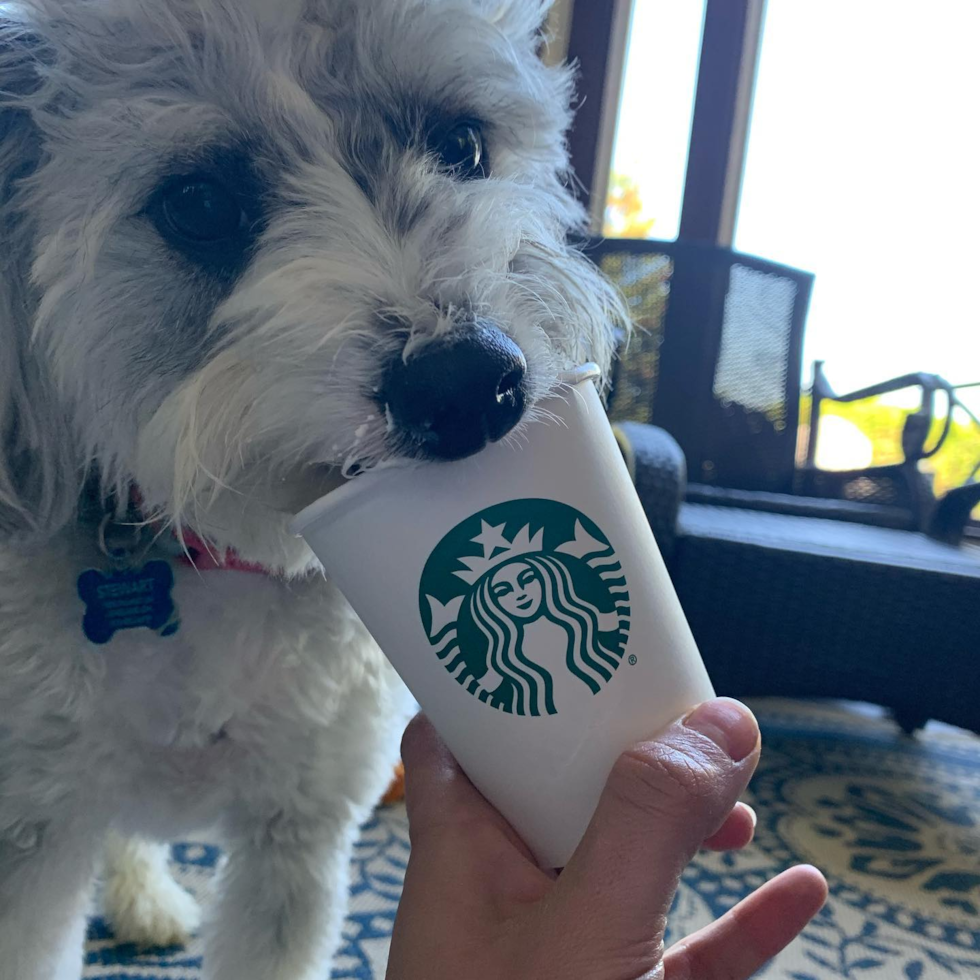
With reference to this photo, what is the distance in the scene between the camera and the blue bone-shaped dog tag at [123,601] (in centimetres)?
76

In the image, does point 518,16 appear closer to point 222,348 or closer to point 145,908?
point 222,348

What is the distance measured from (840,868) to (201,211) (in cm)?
152

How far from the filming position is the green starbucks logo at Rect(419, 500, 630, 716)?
1.72ft

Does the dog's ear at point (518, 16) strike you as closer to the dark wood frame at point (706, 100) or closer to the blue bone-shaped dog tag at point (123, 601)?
the blue bone-shaped dog tag at point (123, 601)

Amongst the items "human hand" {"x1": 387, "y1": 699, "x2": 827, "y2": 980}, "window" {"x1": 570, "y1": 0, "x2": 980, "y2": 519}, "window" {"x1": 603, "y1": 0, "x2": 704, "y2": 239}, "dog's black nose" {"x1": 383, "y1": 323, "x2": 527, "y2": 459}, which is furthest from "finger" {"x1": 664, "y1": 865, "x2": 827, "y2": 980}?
"window" {"x1": 603, "y1": 0, "x2": 704, "y2": 239}

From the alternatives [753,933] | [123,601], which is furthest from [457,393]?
[753,933]

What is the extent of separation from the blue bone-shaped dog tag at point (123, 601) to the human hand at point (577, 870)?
0.94ft

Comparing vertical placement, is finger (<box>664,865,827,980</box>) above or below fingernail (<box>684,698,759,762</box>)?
below

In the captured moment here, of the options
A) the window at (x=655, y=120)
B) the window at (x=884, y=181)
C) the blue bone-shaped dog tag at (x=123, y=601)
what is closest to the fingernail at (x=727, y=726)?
the blue bone-shaped dog tag at (x=123, y=601)

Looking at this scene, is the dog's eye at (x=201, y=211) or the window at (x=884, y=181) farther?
the window at (x=884, y=181)

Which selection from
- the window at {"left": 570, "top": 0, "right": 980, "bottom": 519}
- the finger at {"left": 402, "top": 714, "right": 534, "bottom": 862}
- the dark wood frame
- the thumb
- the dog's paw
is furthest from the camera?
the dark wood frame

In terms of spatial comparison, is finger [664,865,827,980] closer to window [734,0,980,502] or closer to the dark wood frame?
window [734,0,980,502]

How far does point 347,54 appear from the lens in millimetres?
718

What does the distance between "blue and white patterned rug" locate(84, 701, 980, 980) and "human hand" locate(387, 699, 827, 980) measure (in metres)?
0.65
